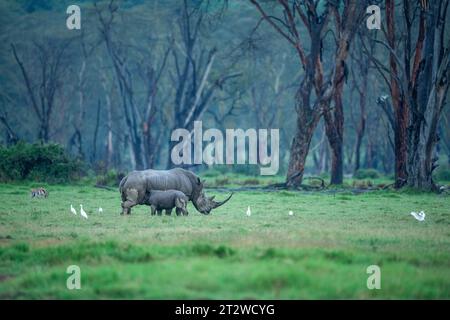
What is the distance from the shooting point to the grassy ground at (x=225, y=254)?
10.9m

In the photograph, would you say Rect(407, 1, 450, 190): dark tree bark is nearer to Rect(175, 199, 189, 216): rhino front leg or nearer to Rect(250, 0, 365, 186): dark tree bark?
Rect(250, 0, 365, 186): dark tree bark

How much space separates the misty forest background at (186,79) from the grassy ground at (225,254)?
12739 mm

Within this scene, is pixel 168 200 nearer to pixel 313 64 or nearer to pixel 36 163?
pixel 313 64

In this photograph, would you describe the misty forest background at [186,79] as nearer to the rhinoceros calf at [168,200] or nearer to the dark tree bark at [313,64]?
the dark tree bark at [313,64]

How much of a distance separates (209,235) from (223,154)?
45.6 metres

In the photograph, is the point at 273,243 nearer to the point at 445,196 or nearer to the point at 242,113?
the point at 445,196

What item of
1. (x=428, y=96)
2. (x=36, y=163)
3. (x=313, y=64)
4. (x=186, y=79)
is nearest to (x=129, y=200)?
(x=428, y=96)

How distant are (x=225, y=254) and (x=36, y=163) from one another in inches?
900

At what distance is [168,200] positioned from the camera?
19828mm

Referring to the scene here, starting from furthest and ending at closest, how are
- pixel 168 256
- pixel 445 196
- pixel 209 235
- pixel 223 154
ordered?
pixel 223 154 < pixel 445 196 < pixel 209 235 < pixel 168 256

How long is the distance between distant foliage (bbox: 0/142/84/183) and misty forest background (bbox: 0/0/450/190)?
0.19 ft

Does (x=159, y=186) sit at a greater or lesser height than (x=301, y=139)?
lesser

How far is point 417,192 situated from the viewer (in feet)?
95.3
